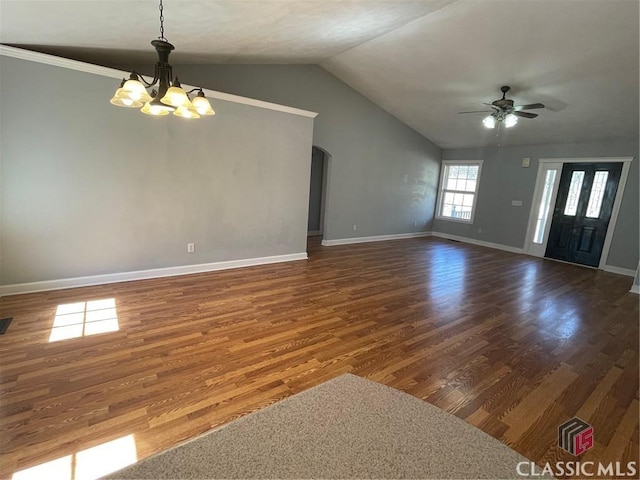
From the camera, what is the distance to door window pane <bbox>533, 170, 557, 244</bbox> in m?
6.57

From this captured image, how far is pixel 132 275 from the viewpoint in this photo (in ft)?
12.8

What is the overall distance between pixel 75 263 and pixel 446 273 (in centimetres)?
528

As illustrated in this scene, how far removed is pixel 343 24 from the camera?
12.4 ft

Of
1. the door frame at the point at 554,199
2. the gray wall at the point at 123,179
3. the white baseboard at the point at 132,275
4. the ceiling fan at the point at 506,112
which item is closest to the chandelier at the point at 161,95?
the gray wall at the point at 123,179

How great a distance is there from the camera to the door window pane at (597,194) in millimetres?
5875

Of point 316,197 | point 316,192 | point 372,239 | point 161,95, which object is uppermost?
point 161,95

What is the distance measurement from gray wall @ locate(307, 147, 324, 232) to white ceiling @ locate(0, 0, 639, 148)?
85.1 inches

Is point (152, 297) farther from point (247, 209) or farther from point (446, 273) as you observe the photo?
point (446, 273)

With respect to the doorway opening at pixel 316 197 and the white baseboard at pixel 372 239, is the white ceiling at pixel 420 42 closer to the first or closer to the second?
the doorway opening at pixel 316 197

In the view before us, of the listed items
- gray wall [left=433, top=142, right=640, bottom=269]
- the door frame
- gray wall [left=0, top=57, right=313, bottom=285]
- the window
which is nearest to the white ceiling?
gray wall [left=433, top=142, right=640, bottom=269]

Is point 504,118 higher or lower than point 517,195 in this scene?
higher

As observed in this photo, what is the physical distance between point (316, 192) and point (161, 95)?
5.83 meters

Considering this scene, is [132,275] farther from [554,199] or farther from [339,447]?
[554,199]

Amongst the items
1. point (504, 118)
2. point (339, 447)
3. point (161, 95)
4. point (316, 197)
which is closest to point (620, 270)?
point (504, 118)
